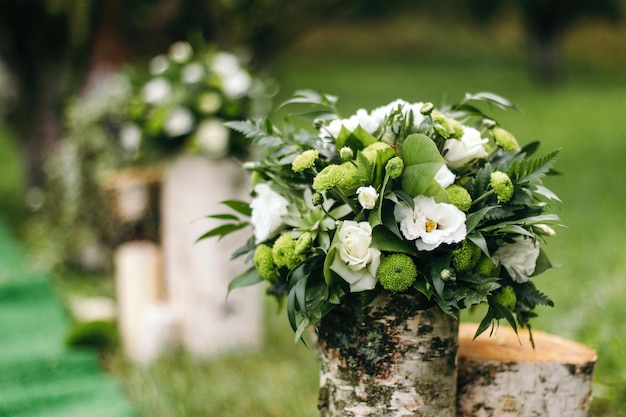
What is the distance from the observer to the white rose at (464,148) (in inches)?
96.5

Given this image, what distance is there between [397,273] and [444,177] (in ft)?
1.13

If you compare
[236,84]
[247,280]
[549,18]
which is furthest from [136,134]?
[549,18]

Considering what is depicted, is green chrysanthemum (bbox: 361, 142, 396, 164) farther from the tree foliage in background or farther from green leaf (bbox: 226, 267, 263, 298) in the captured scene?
the tree foliage in background

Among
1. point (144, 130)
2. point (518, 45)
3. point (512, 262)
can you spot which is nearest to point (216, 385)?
point (144, 130)

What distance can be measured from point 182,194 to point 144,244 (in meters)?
1.04

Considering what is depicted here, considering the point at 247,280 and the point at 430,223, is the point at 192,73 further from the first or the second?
the point at 430,223

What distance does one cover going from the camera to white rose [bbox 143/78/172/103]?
4.72 m

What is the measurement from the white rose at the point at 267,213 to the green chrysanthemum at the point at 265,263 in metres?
0.04

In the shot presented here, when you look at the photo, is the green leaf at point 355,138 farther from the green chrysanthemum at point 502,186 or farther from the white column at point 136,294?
the white column at point 136,294

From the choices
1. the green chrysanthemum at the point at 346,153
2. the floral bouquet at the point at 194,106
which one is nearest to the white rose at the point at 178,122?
the floral bouquet at the point at 194,106

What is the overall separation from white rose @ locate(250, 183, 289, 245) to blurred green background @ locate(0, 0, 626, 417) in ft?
2.64

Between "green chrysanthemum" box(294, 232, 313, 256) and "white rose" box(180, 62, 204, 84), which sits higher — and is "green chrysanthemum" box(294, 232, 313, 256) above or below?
below

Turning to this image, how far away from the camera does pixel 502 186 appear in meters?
2.30

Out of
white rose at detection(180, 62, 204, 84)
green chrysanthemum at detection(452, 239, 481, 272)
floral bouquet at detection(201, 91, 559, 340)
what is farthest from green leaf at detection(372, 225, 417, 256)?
white rose at detection(180, 62, 204, 84)
